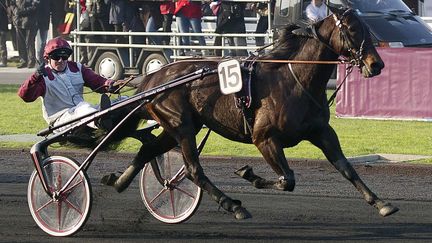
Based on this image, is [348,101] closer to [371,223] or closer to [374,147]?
[374,147]

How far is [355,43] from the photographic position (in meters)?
9.20

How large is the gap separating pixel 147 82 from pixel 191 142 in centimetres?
82

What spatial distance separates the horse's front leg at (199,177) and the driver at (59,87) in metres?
0.93

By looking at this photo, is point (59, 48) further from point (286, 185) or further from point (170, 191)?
point (286, 185)

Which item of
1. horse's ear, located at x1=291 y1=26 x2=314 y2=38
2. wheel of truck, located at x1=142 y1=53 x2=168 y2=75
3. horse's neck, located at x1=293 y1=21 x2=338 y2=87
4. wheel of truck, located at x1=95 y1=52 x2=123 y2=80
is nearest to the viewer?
horse's neck, located at x1=293 y1=21 x2=338 y2=87

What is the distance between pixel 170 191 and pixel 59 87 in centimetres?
129

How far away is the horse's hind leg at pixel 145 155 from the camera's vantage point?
10.1 metres

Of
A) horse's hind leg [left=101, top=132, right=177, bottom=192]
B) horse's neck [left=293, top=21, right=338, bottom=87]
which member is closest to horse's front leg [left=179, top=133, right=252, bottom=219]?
horse's hind leg [left=101, top=132, right=177, bottom=192]

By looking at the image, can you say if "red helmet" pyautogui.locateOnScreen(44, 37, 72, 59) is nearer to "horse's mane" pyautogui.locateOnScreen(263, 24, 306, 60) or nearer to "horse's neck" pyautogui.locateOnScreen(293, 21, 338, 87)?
"horse's mane" pyautogui.locateOnScreen(263, 24, 306, 60)

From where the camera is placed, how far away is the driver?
10234 mm

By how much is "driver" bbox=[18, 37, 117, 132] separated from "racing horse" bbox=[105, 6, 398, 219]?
2.64 ft

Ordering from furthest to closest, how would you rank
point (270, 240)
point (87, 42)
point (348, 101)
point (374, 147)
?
1. point (87, 42)
2. point (348, 101)
3. point (374, 147)
4. point (270, 240)

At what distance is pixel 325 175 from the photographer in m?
13.3

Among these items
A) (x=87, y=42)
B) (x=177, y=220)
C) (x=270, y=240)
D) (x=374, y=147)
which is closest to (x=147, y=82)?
(x=177, y=220)
